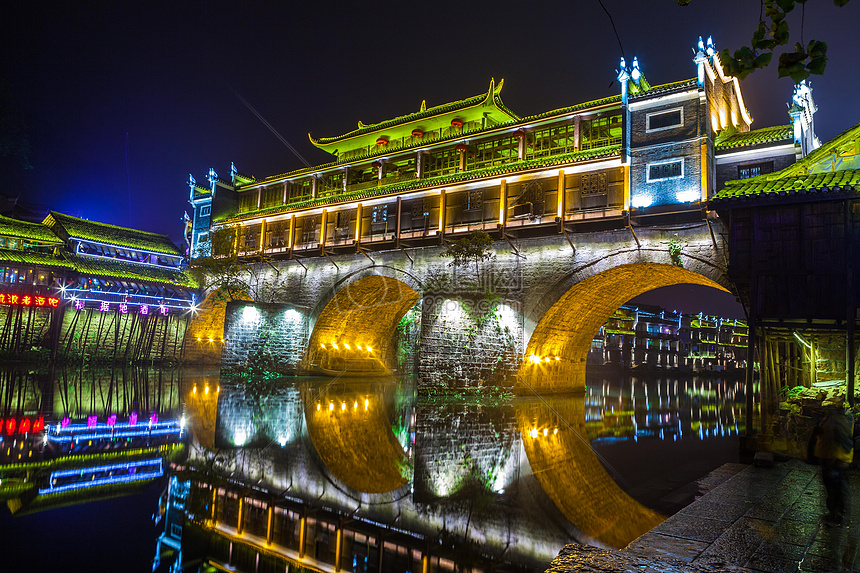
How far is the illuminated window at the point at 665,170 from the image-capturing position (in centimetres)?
1700

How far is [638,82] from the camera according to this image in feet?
66.9

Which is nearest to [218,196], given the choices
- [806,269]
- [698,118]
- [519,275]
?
[519,275]

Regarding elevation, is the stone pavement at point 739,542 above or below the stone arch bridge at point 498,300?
below

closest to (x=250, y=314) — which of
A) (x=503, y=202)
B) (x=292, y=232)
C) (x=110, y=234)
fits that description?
(x=292, y=232)

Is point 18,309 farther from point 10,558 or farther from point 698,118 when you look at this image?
point 698,118

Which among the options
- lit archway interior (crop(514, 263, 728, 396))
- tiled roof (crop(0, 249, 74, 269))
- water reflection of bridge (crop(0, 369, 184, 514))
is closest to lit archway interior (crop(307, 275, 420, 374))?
lit archway interior (crop(514, 263, 728, 396))

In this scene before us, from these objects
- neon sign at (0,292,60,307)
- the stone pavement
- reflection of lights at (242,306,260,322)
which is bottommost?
the stone pavement

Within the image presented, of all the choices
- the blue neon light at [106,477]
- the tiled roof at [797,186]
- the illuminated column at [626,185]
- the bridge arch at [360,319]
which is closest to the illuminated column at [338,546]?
the blue neon light at [106,477]

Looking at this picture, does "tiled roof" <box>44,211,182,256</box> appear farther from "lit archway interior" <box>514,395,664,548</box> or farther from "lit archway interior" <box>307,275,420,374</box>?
"lit archway interior" <box>514,395,664,548</box>

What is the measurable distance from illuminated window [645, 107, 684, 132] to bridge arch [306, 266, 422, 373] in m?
10.7

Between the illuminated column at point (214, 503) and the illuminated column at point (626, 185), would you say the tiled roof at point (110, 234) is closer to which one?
the illuminated column at point (626, 185)

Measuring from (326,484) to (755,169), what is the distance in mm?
17095

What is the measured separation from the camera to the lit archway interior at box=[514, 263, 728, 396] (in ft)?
59.8

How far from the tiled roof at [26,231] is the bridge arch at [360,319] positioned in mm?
17282
